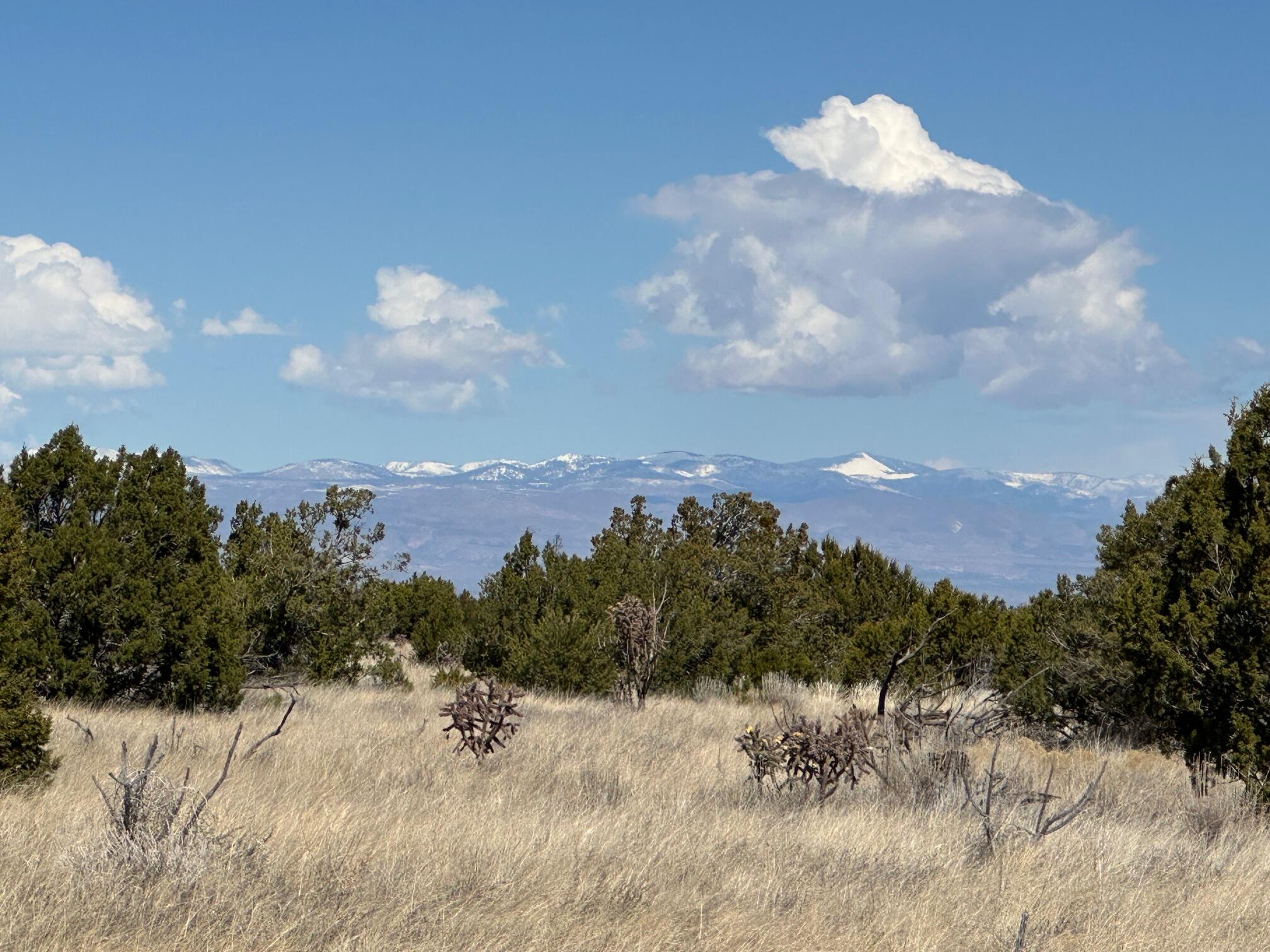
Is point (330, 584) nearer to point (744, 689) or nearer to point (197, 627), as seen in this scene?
point (197, 627)

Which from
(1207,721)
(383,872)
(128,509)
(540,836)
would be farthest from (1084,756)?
(128,509)

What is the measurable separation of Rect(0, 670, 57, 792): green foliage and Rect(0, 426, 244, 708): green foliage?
5581 mm

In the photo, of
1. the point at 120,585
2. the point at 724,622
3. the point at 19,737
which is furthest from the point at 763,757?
the point at 724,622

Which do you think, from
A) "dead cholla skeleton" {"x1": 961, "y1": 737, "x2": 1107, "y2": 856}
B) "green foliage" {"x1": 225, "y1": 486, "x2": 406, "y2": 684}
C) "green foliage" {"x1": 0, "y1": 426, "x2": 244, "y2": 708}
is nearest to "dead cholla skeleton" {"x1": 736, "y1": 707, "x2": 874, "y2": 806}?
"dead cholla skeleton" {"x1": 961, "y1": 737, "x2": 1107, "y2": 856}

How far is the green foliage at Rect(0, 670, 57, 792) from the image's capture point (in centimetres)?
799

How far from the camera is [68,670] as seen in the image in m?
13.8

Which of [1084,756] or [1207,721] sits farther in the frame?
[1084,756]

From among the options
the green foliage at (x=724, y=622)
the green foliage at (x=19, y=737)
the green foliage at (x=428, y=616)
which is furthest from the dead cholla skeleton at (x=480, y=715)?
the green foliage at (x=428, y=616)

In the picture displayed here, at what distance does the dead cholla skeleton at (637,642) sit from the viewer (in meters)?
18.3

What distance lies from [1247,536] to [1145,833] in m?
3.04

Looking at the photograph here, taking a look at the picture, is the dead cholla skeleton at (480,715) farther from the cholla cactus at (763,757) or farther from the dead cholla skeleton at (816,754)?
the dead cholla skeleton at (816,754)

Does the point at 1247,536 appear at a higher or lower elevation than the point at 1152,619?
higher

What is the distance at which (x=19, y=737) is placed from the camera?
8.05 metres

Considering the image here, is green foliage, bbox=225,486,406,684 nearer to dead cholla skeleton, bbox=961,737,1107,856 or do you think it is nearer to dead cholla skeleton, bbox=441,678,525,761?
dead cholla skeleton, bbox=441,678,525,761
